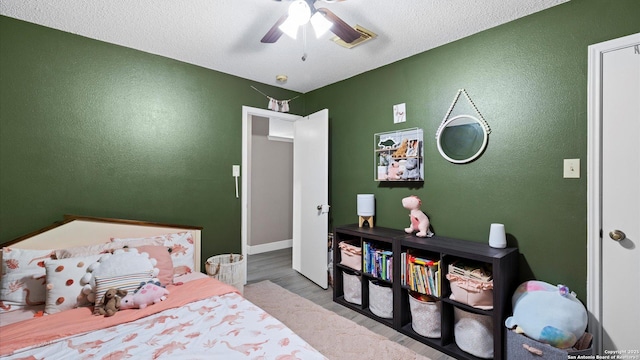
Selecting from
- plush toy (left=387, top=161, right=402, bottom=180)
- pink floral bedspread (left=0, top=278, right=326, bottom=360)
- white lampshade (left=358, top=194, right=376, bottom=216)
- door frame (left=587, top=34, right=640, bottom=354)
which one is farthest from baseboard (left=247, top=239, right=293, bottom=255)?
door frame (left=587, top=34, right=640, bottom=354)

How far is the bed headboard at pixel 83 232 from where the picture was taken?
2.17 meters

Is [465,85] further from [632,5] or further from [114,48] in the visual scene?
[114,48]

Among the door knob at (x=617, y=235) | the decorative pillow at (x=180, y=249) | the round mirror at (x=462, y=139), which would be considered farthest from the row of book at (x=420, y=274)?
the decorative pillow at (x=180, y=249)

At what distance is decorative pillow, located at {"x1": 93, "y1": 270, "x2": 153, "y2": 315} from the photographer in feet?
5.84

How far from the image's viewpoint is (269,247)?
5.11 meters

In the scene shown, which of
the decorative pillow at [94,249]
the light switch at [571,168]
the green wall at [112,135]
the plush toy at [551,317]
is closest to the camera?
the plush toy at [551,317]

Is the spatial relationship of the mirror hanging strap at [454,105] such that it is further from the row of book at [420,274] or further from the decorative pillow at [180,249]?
the decorative pillow at [180,249]

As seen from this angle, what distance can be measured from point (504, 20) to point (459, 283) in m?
2.02

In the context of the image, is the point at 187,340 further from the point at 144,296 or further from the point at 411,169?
the point at 411,169

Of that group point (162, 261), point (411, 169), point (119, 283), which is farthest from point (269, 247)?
point (119, 283)

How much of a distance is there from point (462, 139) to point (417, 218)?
0.79 metres

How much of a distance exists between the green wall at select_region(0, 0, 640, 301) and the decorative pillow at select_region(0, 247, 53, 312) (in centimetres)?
36

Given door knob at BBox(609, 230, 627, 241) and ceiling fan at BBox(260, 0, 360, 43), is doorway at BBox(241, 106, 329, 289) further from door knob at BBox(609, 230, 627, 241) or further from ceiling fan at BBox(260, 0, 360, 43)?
door knob at BBox(609, 230, 627, 241)

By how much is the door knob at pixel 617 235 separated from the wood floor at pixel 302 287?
1323 millimetres
